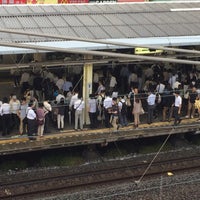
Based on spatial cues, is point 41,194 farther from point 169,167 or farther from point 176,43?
point 176,43

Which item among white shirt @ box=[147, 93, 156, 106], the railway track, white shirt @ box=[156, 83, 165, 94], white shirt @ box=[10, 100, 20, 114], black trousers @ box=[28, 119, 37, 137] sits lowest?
the railway track

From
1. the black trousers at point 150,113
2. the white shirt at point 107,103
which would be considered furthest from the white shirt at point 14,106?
the black trousers at point 150,113

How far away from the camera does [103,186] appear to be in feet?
41.9

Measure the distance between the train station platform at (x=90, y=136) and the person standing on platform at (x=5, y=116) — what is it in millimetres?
398

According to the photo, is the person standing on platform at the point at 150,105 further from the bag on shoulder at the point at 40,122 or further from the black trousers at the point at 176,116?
the bag on shoulder at the point at 40,122

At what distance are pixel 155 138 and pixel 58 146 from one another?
4411mm

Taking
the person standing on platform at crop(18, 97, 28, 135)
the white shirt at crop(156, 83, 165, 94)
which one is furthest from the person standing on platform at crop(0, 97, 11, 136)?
the white shirt at crop(156, 83, 165, 94)

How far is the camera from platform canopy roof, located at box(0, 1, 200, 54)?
14133 millimetres

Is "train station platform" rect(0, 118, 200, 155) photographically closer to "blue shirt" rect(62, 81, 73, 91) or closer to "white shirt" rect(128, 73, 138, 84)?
"blue shirt" rect(62, 81, 73, 91)

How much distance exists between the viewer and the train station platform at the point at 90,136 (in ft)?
43.7

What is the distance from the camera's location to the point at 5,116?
13.2 meters

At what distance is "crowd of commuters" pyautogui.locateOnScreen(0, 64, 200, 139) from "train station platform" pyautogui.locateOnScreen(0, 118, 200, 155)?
0.23 meters

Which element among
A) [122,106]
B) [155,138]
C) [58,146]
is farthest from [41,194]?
[155,138]

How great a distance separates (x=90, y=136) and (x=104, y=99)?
55.6 inches
